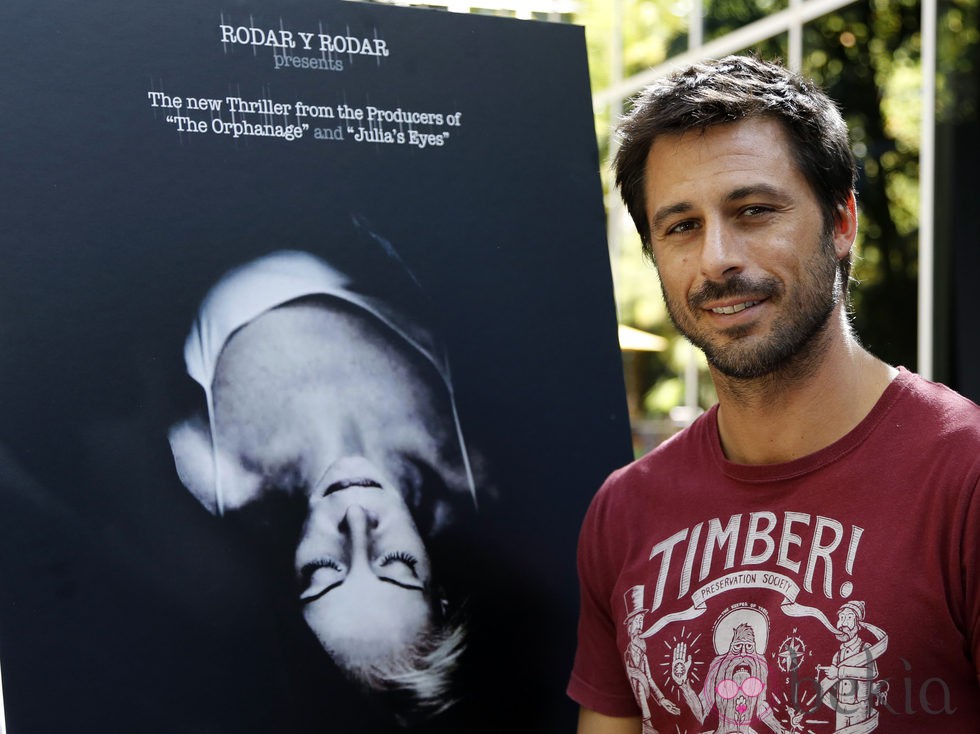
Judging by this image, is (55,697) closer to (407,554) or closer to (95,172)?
(407,554)

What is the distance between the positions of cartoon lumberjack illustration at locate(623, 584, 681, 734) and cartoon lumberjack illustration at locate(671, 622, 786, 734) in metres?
0.07

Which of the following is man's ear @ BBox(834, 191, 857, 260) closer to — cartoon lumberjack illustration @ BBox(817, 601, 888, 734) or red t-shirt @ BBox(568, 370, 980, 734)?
red t-shirt @ BBox(568, 370, 980, 734)

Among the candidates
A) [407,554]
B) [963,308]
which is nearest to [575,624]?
[407,554]

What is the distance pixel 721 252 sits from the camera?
180 centimetres

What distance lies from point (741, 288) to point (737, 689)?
65 centimetres

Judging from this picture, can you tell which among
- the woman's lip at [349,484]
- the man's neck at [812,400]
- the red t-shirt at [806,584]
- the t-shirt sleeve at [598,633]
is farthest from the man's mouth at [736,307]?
the woman's lip at [349,484]

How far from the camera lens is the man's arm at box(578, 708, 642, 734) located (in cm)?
200

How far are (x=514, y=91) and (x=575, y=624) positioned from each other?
108 centimetres

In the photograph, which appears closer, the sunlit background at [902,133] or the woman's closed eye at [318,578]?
the woman's closed eye at [318,578]

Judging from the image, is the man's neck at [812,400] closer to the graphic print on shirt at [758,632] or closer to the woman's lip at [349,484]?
the graphic print on shirt at [758,632]

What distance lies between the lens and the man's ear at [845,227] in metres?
1.89

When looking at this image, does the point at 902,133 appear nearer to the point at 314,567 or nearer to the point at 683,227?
the point at 683,227

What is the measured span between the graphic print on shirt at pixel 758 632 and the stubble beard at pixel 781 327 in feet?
0.82

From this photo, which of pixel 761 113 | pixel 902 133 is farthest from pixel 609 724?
pixel 902 133
